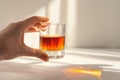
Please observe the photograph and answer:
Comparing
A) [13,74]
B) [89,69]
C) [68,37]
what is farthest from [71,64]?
[68,37]

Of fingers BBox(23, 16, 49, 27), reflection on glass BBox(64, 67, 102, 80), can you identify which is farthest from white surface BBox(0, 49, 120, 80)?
fingers BBox(23, 16, 49, 27)

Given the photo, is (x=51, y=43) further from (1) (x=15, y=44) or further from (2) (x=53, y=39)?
(1) (x=15, y=44)

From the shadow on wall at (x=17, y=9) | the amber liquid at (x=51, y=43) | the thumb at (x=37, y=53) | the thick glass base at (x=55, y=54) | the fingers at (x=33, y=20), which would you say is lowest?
the thick glass base at (x=55, y=54)

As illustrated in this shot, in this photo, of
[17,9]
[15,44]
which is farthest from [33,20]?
[17,9]

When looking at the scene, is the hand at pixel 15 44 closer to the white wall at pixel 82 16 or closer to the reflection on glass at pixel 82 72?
the reflection on glass at pixel 82 72

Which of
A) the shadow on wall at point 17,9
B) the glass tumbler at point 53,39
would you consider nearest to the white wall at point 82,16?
the shadow on wall at point 17,9

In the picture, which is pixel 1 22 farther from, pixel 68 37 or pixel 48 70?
pixel 48 70

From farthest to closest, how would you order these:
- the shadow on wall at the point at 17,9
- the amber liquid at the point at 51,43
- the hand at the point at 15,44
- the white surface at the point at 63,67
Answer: the shadow on wall at the point at 17,9 → the amber liquid at the point at 51,43 → the hand at the point at 15,44 → the white surface at the point at 63,67
